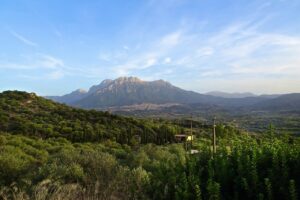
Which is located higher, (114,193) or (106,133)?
(114,193)

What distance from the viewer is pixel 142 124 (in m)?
75.9

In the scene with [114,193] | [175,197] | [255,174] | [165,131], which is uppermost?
[255,174]

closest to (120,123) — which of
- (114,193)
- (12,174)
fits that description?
(12,174)

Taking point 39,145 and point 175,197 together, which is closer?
point 175,197

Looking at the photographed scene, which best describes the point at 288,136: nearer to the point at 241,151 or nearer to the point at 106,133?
the point at 241,151

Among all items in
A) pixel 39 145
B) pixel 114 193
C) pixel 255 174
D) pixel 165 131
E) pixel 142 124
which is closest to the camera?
pixel 255 174

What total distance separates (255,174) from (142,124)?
71448 millimetres

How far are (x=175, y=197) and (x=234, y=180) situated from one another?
31.1 inches

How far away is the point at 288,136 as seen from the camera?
18.5ft

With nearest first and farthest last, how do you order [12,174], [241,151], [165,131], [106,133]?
[241,151] → [12,174] → [106,133] → [165,131]

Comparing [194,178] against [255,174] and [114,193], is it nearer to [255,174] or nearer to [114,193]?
[255,174]

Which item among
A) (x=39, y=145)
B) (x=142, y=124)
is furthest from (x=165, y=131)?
(x=39, y=145)

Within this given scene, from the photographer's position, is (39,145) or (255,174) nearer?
(255,174)

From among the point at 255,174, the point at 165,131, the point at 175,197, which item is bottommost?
the point at 165,131
